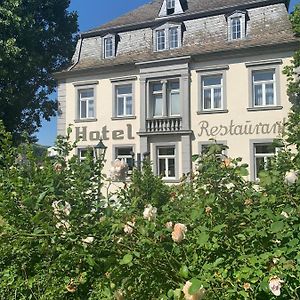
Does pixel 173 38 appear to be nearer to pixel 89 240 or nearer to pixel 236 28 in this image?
pixel 236 28

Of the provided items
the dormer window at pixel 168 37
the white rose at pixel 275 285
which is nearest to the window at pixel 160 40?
the dormer window at pixel 168 37

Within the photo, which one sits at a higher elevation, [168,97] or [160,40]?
[160,40]

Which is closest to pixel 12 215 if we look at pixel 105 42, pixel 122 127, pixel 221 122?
pixel 221 122

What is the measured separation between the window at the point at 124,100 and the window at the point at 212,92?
3.36 m

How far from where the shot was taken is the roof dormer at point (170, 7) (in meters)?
17.8

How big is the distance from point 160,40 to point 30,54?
7.63m

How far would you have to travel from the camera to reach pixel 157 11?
19609 mm

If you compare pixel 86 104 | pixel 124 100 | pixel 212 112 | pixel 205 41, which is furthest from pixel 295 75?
pixel 86 104

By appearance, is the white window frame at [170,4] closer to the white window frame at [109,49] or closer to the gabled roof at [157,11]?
the gabled roof at [157,11]

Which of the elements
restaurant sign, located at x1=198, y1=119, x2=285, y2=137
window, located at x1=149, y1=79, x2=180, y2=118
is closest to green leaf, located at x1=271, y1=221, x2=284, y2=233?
restaurant sign, located at x1=198, y1=119, x2=285, y2=137

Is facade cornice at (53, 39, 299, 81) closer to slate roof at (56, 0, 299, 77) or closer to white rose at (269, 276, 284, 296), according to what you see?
slate roof at (56, 0, 299, 77)

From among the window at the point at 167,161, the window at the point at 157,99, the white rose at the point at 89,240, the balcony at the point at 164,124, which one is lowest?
the white rose at the point at 89,240

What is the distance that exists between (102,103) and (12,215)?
1616 cm

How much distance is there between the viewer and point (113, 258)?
1.81m
